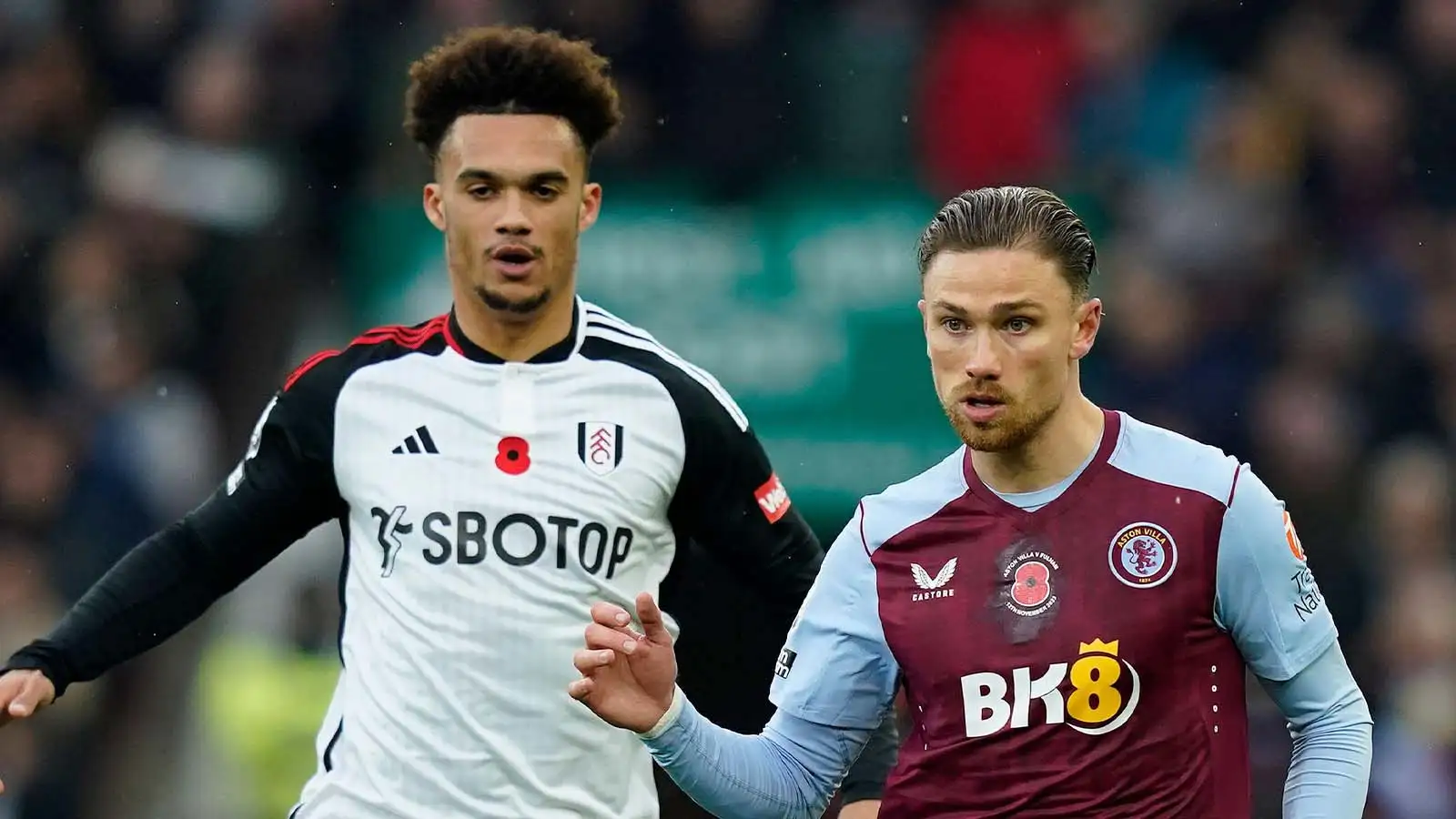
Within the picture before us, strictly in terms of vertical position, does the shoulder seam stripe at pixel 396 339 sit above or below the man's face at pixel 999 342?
above

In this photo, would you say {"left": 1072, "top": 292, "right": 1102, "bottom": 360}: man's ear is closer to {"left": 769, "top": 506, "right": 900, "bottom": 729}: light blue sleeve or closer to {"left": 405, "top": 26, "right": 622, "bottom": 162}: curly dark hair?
{"left": 769, "top": 506, "right": 900, "bottom": 729}: light blue sleeve

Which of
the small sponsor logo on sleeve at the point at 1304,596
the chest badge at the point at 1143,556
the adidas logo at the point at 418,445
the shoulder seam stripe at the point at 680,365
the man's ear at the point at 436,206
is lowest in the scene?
the small sponsor logo on sleeve at the point at 1304,596

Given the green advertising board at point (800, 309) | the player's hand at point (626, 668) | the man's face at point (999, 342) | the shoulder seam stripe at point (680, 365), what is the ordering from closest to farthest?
the player's hand at point (626, 668)
the man's face at point (999, 342)
the shoulder seam stripe at point (680, 365)
the green advertising board at point (800, 309)

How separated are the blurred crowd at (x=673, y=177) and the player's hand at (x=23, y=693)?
3.72m

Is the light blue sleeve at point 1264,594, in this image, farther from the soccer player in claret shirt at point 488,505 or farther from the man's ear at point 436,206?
the man's ear at point 436,206

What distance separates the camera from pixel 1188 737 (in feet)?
13.1

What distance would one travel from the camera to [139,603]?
5.06m

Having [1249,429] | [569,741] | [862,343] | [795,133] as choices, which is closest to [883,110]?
[795,133]

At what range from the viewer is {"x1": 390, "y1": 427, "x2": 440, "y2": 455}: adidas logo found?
5016 millimetres

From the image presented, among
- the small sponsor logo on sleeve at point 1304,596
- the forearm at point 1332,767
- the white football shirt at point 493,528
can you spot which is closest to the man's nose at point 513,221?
the white football shirt at point 493,528

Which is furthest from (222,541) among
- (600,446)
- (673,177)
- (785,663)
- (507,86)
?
(673,177)

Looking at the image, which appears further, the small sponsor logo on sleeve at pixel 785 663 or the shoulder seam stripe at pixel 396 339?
the shoulder seam stripe at pixel 396 339

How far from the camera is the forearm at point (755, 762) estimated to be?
4129mm

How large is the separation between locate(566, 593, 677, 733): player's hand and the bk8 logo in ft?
1.88
